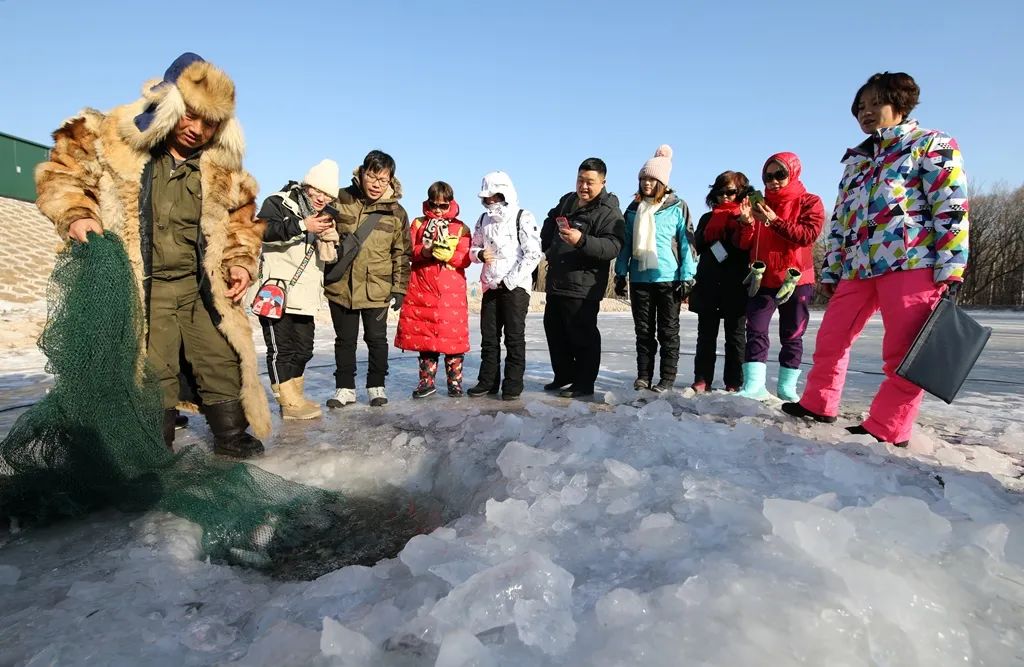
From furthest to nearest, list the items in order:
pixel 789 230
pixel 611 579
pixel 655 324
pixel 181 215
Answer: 1. pixel 655 324
2. pixel 789 230
3. pixel 181 215
4. pixel 611 579

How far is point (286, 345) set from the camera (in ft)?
12.3

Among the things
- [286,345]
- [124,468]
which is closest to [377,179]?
[286,345]

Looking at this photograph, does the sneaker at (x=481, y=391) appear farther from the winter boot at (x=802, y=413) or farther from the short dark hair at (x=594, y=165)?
the winter boot at (x=802, y=413)

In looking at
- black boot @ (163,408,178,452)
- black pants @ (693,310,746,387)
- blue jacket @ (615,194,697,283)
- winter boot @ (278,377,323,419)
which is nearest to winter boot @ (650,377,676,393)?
black pants @ (693,310,746,387)

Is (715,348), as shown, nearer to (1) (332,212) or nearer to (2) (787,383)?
(2) (787,383)

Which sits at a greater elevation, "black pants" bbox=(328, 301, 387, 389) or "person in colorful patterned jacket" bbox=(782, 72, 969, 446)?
"person in colorful patterned jacket" bbox=(782, 72, 969, 446)

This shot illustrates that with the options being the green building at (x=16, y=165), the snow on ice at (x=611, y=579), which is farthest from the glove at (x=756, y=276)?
the green building at (x=16, y=165)

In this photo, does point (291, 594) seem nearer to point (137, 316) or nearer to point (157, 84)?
point (137, 316)

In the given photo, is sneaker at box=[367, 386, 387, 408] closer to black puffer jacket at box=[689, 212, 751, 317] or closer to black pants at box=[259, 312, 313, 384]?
black pants at box=[259, 312, 313, 384]

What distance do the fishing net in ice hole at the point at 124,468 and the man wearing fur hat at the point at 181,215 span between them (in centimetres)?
20

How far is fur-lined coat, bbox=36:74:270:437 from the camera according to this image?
2.23 metres

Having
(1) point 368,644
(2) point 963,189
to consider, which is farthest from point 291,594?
(2) point 963,189

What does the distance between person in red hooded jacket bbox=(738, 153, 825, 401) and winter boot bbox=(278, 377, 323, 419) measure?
9.88 ft

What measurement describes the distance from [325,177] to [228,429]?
182cm
